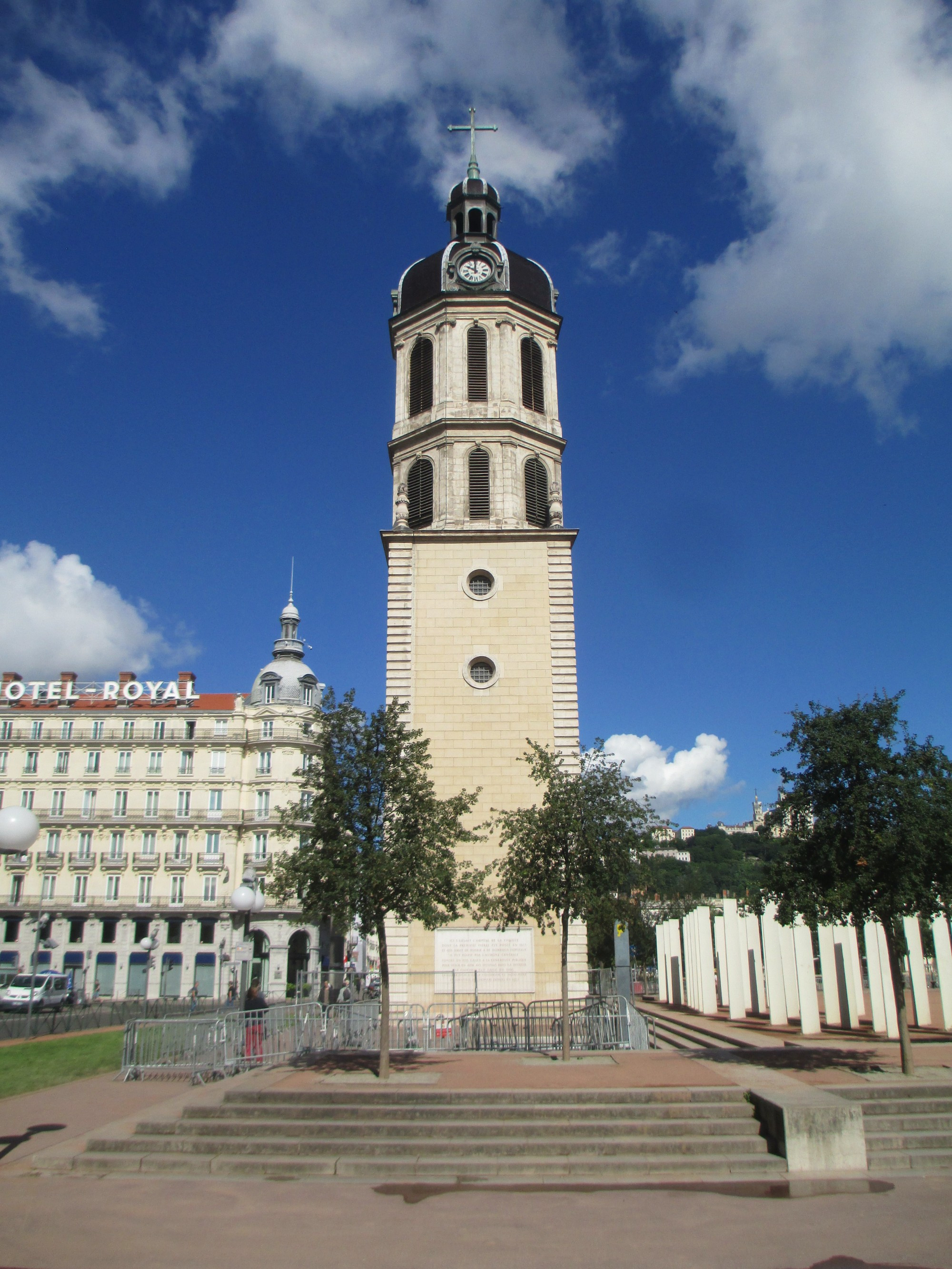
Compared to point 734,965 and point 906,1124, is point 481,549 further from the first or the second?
point 906,1124

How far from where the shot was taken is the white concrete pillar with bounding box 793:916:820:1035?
22.5 metres

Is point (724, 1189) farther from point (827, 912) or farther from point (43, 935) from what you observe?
point (43, 935)

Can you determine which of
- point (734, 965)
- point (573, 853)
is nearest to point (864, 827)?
point (573, 853)

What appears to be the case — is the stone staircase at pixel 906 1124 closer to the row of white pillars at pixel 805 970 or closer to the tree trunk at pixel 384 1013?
the row of white pillars at pixel 805 970

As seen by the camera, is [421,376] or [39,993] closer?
[421,376]

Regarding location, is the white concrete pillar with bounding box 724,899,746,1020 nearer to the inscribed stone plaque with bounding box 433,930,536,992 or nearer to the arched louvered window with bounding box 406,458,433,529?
the inscribed stone plaque with bounding box 433,930,536,992

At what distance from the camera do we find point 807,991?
22.8 m

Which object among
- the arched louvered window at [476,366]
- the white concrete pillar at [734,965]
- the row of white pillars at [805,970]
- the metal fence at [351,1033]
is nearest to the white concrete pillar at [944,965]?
the row of white pillars at [805,970]

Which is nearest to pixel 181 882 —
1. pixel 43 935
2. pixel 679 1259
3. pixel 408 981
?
pixel 43 935

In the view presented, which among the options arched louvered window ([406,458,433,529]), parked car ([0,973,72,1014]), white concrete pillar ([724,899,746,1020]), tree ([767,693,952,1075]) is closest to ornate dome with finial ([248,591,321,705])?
parked car ([0,973,72,1014])

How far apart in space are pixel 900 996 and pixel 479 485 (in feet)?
65.2

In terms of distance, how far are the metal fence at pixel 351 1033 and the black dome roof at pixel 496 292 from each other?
23.4 meters

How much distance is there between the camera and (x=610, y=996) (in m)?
20.9

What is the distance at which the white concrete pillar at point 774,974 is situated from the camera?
24625 mm
